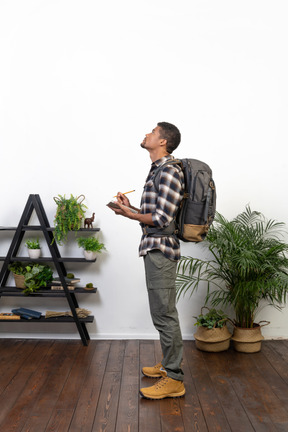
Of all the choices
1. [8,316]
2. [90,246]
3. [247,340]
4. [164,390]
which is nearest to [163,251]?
[164,390]

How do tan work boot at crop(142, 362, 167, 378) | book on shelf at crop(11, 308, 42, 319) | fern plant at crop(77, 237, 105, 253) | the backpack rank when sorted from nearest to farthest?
the backpack → tan work boot at crop(142, 362, 167, 378) → fern plant at crop(77, 237, 105, 253) → book on shelf at crop(11, 308, 42, 319)

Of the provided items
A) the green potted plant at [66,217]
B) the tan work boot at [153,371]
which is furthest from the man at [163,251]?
the green potted plant at [66,217]

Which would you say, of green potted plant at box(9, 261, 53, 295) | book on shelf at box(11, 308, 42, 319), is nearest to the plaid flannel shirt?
green potted plant at box(9, 261, 53, 295)

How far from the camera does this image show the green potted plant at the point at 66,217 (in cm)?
387

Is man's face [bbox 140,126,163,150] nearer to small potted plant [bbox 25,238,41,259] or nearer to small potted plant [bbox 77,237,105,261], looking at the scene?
small potted plant [bbox 77,237,105,261]

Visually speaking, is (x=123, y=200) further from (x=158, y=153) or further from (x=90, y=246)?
(x=90, y=246)

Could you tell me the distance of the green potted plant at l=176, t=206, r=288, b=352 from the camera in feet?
12.0

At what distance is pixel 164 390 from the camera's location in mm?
2936

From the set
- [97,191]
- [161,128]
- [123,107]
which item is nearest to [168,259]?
[161,128]

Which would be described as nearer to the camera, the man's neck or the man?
the man

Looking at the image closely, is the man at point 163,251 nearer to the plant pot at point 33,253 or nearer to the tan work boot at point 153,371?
the tan work boot at point 153,371

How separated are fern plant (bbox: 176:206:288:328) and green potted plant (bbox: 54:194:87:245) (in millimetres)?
869

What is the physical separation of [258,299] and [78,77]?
7.62 ft

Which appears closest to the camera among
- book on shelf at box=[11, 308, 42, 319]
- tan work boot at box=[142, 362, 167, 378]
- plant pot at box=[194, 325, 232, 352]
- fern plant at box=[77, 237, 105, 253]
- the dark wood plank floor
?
the dark wood plank floor
